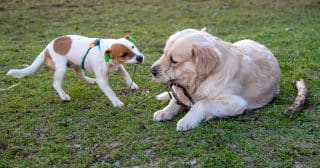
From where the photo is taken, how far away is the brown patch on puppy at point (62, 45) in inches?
240

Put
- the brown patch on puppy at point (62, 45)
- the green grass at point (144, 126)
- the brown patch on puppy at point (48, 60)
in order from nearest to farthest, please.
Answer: the green grass at point (144, 126) → the brown patch on puppy at point (62, 45) → the brown patch on puppy at point (48, 60)

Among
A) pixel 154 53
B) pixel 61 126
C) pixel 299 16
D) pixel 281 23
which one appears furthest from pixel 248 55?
pixel 299 16

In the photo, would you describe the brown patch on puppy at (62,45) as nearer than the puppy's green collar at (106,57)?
No

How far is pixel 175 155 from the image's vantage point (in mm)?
4457

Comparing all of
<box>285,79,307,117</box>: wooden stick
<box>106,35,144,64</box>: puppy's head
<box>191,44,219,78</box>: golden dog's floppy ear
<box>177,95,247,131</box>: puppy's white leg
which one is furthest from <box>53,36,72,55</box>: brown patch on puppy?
<box>285,79,307,117</box>: wooden stick

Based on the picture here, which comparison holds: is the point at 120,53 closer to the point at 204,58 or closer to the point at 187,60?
the point at 187,60

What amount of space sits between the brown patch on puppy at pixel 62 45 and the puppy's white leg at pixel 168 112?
4.92ft

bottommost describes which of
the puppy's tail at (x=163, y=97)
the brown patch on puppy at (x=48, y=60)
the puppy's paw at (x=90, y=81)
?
the puppy's paw at (x=90, y=81)

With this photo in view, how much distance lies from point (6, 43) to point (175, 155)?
7.33 metres

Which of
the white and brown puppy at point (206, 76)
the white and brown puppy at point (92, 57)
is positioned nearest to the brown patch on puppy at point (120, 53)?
the white and brown puppy at point (92, 57)

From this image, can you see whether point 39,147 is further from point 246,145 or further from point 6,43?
point 6,43

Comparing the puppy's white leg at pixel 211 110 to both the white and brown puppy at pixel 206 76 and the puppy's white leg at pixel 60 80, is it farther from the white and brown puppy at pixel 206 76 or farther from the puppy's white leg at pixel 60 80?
the puppy's white leg at pixel 60 80

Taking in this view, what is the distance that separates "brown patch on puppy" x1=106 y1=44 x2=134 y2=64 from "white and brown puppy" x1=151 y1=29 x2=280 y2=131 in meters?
0.60

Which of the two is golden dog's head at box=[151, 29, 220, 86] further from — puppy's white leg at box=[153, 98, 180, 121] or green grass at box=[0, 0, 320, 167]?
green grass at box=[0, 0, 320, 167]
